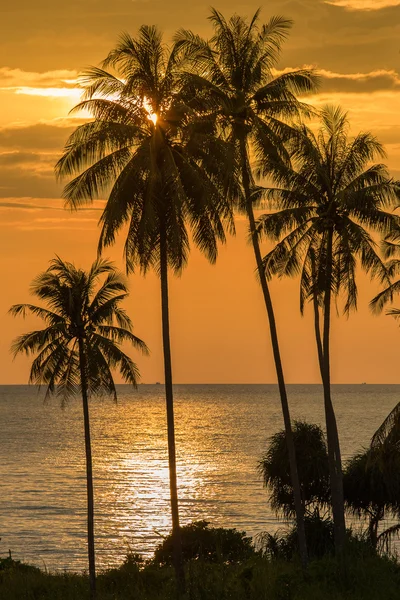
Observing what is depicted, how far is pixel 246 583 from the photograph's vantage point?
33.8 metres

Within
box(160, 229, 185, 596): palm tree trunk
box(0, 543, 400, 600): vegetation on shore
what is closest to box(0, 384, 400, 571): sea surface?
box(160, 229, 185, 596): palm tree trunk

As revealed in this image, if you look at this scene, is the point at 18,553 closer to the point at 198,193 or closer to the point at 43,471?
the point at 198,193

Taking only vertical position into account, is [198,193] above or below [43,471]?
above

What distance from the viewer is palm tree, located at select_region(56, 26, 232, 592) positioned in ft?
108

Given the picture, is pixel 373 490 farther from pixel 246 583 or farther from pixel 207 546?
pixel 246 583

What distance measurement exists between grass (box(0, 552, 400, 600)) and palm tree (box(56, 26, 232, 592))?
77.9 inches

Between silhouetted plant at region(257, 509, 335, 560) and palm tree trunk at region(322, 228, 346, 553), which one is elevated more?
palm tree trunk at region(322, 228, 346, 553)

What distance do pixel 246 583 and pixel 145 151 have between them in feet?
51.2

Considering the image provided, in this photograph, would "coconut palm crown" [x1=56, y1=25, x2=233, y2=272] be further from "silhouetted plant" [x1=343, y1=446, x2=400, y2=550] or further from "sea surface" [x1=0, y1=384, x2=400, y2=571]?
"silhouetted plant" [x1=343, y1=446, x2=400, y2=550]

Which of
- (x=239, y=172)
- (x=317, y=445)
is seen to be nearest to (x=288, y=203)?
(x=239, y=172)

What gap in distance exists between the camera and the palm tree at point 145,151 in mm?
32781

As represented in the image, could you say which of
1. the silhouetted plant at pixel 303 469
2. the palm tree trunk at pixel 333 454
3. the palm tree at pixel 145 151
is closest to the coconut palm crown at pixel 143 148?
the palm tree at pixel 145 151

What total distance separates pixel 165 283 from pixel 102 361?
8.47m

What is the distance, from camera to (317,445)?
5041 centimetres
